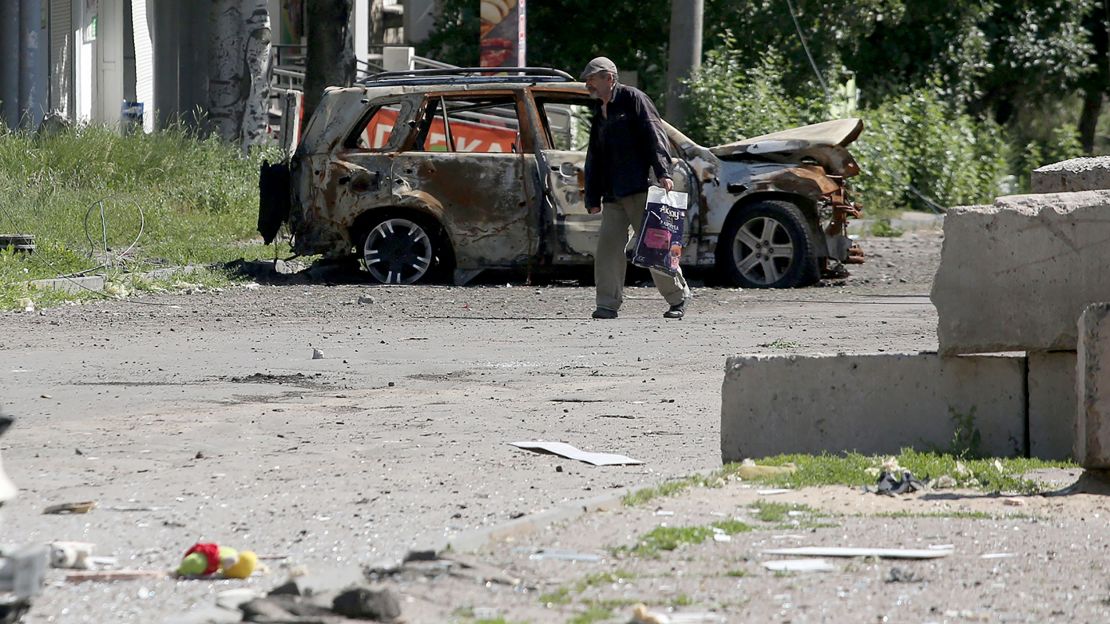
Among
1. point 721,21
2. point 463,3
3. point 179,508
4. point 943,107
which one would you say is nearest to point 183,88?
point 463,3

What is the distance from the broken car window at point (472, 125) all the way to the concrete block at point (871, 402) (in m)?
7.88

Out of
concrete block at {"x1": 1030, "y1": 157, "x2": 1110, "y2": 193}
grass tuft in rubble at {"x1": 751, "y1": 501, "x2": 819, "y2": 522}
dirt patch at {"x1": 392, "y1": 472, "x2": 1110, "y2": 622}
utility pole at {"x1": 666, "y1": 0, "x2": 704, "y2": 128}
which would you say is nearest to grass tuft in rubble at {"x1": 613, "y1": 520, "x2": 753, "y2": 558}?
dirt patch at {"x1": 392, "y1": 472, "x2": 1110, "y2": 622}

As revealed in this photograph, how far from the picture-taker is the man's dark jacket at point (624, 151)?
11.5m

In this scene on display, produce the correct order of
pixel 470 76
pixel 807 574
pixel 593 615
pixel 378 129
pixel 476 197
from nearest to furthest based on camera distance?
pixel 593 615, pixel 807 574, pixel 476 197, pixel 470 76, pixel 378 129

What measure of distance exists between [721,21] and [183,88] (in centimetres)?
855

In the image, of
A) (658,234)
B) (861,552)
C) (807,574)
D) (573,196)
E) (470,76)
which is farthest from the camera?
(470,76)

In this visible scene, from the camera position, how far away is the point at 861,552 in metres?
4.78

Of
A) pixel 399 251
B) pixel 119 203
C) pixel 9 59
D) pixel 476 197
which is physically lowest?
pixel 399 251

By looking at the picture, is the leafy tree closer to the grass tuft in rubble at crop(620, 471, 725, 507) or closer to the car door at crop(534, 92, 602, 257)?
the car door at crop(534, 92, 602, 257)

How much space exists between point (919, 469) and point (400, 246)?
8485mm

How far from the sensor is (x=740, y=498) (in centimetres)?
557

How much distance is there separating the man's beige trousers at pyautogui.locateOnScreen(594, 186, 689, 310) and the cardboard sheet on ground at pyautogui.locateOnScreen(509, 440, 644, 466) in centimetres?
493

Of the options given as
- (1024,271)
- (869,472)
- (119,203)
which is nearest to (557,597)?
(869,472)

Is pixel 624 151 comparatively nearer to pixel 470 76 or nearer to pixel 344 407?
pixel 470 76
